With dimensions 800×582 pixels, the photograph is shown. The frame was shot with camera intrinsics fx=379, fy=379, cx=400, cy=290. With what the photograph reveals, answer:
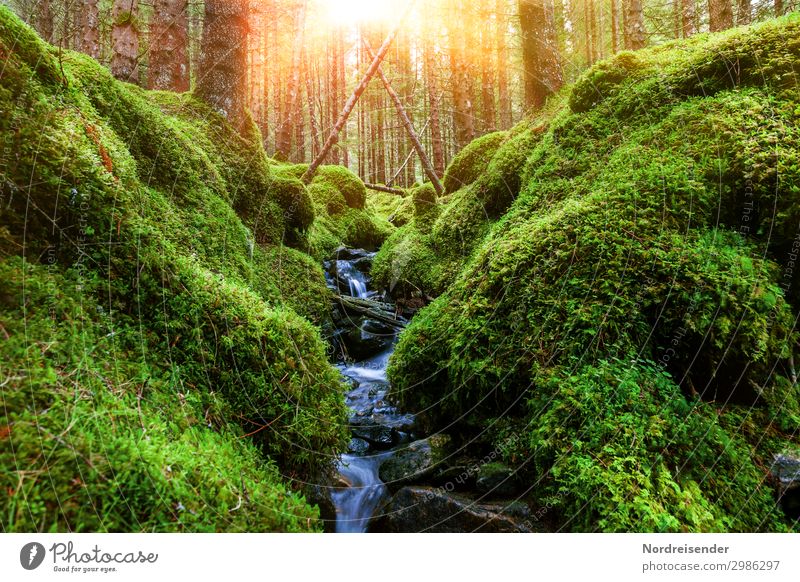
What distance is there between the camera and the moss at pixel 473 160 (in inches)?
335

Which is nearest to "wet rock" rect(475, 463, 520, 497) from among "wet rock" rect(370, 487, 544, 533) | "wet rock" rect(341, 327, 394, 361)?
"wet rock" rect(370, 487, 544, 533)

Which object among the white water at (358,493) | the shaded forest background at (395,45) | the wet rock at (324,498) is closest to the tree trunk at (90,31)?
the shaded forest background at (395,45)

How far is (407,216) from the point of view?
14352 mm

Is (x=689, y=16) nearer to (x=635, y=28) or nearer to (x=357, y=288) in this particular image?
(x=635, y=28)

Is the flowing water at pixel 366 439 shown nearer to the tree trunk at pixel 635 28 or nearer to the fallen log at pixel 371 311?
the fallen log at pixel 371 311

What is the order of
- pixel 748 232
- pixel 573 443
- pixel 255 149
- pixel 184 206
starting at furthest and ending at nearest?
Result: 1. pixel 255 149
2. pixel 184 206
3. pixel 748 232
4. pixel 573 443

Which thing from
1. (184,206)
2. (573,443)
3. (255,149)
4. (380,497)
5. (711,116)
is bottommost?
(380,497)

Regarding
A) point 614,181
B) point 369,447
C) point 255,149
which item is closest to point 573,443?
point 369,447

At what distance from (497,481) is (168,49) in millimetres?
12082

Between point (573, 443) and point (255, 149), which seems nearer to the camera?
point (573, 443)

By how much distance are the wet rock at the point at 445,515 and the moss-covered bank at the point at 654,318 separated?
25 centimetres

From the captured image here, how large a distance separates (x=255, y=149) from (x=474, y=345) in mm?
5328

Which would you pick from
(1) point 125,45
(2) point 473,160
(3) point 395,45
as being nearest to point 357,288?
(2) point 473,160

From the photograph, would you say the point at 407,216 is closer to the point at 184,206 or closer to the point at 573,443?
the point at 184,206
